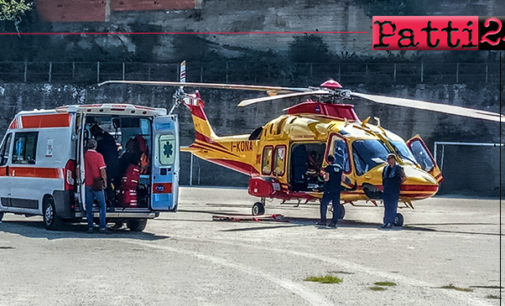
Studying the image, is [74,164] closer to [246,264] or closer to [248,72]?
[246,264]

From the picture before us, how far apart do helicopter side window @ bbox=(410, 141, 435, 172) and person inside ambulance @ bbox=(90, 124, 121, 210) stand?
25.7 feet

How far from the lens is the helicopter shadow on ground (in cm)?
1516

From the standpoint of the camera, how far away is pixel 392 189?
18406mm

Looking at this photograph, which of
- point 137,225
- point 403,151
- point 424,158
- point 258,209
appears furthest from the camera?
point 258,209

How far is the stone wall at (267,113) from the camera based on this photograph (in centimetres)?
3803

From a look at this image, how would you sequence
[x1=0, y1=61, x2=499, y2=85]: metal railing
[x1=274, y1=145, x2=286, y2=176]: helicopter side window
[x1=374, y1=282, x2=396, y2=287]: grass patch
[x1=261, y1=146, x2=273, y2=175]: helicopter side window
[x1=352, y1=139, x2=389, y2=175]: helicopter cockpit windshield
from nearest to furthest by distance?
[x1=374, y1=282, x2=396, y2=287]: grass patch < [x1=352, y1=139, x2=389, y2=175]: helicopter cockpit windshield < [x1=274, y1=145, x2=286, y2=176]: helicopter side window < [x1=261, y1=146, x2=273, y2=175]: helicopter side window < [x1=0, y1=61, x2=499, y2=85]: metal railing

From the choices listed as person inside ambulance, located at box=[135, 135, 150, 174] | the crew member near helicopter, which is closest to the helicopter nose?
the crew member near helicopter

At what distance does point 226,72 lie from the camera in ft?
144

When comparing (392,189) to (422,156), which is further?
(422,156)

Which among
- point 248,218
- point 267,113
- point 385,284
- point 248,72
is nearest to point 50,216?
point 248,218

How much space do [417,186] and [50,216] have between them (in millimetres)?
7711

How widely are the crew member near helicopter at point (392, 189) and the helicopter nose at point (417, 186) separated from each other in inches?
19.1

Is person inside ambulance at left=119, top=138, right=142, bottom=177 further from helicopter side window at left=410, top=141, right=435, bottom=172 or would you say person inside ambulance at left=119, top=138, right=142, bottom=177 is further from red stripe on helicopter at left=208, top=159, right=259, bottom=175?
helicopter side window at left=410, top=141, right=435, bottom=172

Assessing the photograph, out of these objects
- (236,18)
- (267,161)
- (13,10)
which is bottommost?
(267,161)
